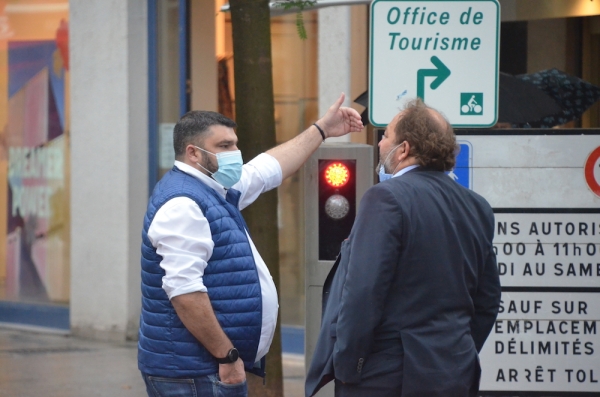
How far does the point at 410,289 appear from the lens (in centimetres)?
299

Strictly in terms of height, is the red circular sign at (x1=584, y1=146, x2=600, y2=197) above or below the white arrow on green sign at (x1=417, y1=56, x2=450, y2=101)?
below

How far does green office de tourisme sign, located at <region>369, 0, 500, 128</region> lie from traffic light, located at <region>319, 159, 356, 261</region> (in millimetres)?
320

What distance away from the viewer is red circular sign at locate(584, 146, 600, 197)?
4.51m

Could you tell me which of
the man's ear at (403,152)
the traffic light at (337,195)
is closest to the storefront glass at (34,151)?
the traffic light at (337,195)

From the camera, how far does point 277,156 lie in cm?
419

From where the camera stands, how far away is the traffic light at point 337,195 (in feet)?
15.2

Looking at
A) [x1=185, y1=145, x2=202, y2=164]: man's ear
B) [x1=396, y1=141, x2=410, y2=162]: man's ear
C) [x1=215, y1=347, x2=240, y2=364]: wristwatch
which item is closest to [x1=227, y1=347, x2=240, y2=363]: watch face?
[x1=215, y1=347, x2=240, y2=364]: wristwatch

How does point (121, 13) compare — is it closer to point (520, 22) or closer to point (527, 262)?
point (520, 22)

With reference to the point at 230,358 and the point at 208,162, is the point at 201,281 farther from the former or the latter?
the point at 208,162

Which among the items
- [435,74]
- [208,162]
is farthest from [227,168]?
[435,74]

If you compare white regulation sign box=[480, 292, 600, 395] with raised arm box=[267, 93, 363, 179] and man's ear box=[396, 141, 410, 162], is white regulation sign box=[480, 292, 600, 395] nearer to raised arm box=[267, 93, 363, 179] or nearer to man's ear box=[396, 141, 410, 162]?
raised arm box=[267, 93, 363, 179]

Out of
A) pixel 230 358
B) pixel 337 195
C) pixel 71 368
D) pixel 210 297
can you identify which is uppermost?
pixel 337 195

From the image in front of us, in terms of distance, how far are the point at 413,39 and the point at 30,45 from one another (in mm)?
6485

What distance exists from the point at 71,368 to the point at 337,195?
160 inches
